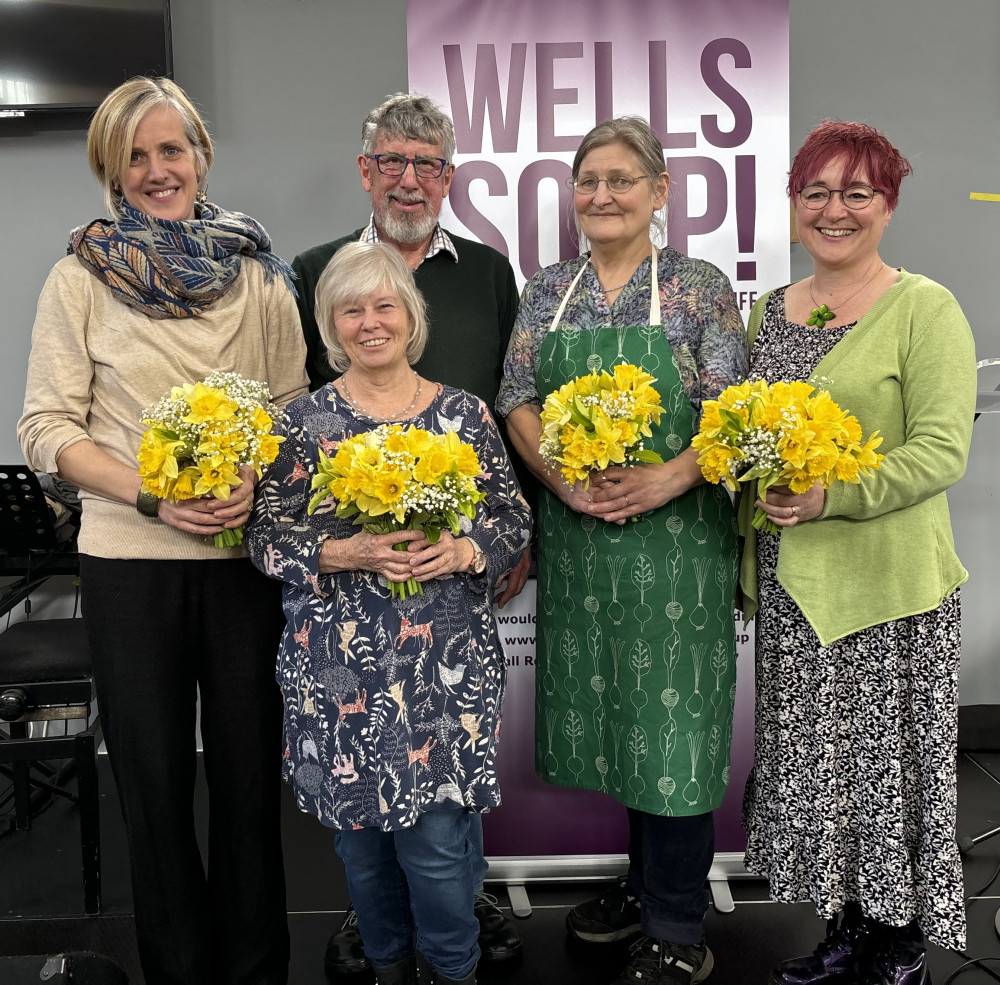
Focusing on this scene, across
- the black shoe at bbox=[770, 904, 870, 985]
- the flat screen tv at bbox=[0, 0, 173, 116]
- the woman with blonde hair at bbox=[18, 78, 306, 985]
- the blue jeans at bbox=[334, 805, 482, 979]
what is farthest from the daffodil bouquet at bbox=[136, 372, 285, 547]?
the flat screen tv at bbox=[0, 0, 173, 116]

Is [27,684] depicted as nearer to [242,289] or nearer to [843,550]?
[242,289]

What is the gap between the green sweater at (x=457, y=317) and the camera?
267 cm

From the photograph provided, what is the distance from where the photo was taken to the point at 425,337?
231 centimetres

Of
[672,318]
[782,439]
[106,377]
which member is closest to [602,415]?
[782,439]

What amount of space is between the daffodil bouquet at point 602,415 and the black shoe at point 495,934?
159 centimetres

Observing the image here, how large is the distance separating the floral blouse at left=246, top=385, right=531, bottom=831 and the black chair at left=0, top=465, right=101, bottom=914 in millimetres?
1405

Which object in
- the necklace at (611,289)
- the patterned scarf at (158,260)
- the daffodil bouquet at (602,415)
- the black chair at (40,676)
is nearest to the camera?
the daffodil bouquet at (602,415)

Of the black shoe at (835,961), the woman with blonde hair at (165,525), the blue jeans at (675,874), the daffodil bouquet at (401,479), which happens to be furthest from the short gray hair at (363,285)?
the black shoe at (835,961)

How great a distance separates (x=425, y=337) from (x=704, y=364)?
0.70m

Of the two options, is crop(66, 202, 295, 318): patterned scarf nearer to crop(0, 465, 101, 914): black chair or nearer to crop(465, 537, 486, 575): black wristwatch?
crop(465, 537, 486, 575): black wristwatch

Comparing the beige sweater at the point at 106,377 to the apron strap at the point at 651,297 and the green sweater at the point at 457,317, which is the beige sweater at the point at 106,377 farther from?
the apron strap at the point at 651,297

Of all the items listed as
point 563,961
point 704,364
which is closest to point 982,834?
point 563,961

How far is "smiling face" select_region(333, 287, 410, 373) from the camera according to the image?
218 centimetres

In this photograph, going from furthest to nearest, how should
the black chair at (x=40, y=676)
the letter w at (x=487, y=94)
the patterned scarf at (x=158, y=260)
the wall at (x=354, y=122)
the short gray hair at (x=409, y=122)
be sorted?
the wall at (x=354, y=122) → the black chair at (x=40, y=676) → the letter w at (x=487, y=94) → the short gray hair at (x=409, y=122) → the patterned scarf at (x=158, y=260)
